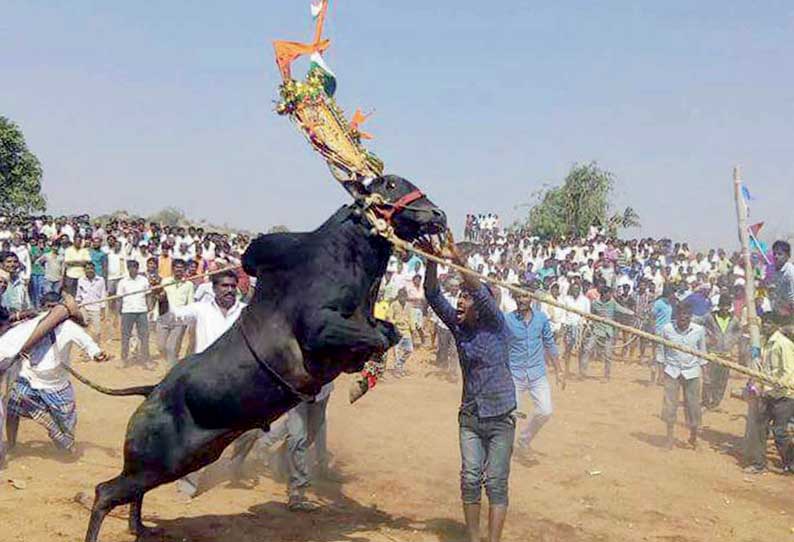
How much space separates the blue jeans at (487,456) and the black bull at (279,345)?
1481 millimetres

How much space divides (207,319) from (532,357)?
4055 millimetres

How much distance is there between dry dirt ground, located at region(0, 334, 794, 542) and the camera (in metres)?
6.80

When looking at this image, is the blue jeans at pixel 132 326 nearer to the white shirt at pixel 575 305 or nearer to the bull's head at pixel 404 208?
the white shirt at pixel 575 305

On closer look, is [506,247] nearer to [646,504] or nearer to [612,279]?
[612,279]

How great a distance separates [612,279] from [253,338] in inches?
679

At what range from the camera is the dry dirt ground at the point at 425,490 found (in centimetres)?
680

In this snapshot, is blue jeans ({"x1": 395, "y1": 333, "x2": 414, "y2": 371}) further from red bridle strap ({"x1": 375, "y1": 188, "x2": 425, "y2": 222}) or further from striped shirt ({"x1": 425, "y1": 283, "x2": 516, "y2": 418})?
red bridle strap ({"x1": 375, "y1": 188, "x2": 425, "y2": 222})

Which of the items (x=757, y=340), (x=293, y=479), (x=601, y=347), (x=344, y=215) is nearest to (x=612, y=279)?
(x=601, y=347)

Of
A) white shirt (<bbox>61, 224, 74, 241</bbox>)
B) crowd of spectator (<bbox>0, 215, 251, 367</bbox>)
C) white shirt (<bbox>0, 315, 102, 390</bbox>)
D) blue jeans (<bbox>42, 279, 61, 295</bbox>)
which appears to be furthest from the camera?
white shirt (<bbox>61, 224, 74, 241</bbox>)

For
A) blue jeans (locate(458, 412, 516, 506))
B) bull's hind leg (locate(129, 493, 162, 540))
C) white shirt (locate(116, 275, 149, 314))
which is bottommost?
bull's hind leg (locate(129, 493, 162, 540))

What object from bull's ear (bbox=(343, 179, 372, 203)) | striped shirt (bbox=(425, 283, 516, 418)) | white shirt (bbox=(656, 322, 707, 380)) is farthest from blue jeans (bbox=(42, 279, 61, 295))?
bull's ear (bbox=(343, 179, 372, 203))

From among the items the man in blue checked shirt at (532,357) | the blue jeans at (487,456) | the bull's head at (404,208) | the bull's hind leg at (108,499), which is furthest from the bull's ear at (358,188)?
the man in blue checked shirt at (532,357)

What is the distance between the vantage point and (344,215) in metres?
5.23

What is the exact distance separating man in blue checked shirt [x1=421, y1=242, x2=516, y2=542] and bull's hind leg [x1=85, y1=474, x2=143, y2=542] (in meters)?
2.56
